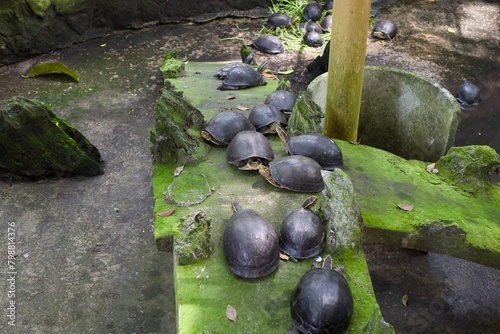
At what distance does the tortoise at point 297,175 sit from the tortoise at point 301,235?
0.38 m

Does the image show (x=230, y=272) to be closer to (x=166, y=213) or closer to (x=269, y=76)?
(x=166, y=213)

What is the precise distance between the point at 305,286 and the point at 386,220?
0.97 meters

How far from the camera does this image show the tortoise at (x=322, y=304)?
8.11 feet

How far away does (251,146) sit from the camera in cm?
360

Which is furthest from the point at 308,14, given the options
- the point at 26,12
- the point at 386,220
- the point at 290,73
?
the point at 386,220

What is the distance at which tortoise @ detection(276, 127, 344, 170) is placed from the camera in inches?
144

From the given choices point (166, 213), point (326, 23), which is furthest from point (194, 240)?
point (326, 23)

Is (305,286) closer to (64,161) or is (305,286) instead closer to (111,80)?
(64,161)

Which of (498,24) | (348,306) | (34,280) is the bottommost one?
(498,24)

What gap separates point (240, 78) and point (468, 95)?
2728 millimetres

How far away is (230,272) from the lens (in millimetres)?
2891

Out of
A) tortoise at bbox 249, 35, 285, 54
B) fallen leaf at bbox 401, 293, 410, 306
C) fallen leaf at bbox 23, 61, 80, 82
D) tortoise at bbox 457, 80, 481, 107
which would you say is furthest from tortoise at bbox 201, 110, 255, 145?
tortoise at bbox 249, 35, 285, 54

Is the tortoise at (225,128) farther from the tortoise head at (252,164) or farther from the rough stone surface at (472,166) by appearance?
the rough stone surface at (472,166)

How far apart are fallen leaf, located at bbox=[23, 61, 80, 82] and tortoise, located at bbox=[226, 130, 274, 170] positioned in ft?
10.7
